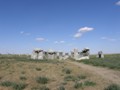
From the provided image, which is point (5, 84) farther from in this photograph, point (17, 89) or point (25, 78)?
point (25, 78)

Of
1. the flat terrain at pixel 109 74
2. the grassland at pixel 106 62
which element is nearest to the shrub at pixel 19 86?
the flat terrain at pixel 109 74

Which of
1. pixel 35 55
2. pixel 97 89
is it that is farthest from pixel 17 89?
pixel 35 55

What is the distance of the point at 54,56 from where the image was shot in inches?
2195

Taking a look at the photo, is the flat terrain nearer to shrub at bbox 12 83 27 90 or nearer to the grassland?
the grassland

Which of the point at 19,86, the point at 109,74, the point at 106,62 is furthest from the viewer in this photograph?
the point at 106,62

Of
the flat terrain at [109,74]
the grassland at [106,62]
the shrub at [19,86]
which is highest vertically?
the grassland at [106,62]

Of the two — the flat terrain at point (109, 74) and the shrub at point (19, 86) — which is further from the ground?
the flat terrain at point (109, 74)

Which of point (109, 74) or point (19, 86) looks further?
point (109, 74)

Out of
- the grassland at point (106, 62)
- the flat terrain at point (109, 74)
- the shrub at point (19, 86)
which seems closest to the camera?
the shrub at point (19, 86)

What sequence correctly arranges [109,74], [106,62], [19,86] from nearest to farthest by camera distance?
1. [19,86]
2. [109,74]
3. [106,62]

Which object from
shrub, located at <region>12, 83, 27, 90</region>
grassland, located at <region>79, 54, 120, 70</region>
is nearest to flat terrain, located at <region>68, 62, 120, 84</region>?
grassland, located at <region>79, 54, 120, 70</region>

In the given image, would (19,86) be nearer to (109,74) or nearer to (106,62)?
(109,74)

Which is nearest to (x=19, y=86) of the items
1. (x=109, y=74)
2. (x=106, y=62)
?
(x=109, y=74)

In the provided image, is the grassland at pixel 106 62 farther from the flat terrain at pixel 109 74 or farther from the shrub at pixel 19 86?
the shrub at pixel 19 86
